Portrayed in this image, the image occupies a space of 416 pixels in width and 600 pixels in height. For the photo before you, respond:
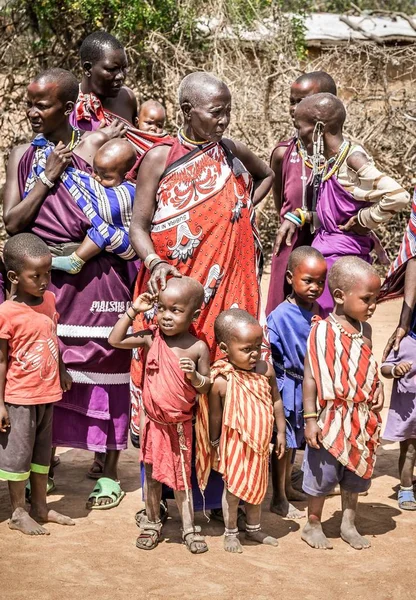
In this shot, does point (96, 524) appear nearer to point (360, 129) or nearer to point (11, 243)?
point (11, 243)

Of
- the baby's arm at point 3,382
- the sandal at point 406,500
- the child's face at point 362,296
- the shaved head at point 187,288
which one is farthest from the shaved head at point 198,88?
the sandal at point 406,500

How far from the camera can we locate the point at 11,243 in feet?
13.2

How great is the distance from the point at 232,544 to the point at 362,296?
4.09 ft

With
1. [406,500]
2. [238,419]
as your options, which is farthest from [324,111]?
[406,500]

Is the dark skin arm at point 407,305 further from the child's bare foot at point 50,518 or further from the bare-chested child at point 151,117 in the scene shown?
the bare-chested child at point 151,117

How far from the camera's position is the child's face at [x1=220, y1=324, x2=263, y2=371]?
3924 mm

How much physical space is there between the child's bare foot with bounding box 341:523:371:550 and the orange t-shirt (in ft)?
4.83

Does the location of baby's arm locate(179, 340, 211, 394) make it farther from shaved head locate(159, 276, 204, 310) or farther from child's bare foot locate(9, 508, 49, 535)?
child's bare foot locate(9, 508, 49, 535)

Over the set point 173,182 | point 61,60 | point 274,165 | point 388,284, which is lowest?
point 61,60

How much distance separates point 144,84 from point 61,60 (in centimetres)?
106

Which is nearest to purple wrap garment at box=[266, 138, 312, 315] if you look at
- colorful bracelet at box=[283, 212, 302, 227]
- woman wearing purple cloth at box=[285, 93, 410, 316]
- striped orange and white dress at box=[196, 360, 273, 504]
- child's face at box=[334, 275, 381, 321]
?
colorful bracelet at box=[283, 212, 302, 227]

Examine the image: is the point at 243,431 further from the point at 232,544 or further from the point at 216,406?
the point at 232,544

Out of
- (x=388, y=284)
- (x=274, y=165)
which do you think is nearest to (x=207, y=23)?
(x=274, y=165)

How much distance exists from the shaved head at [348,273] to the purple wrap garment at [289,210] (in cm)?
87
